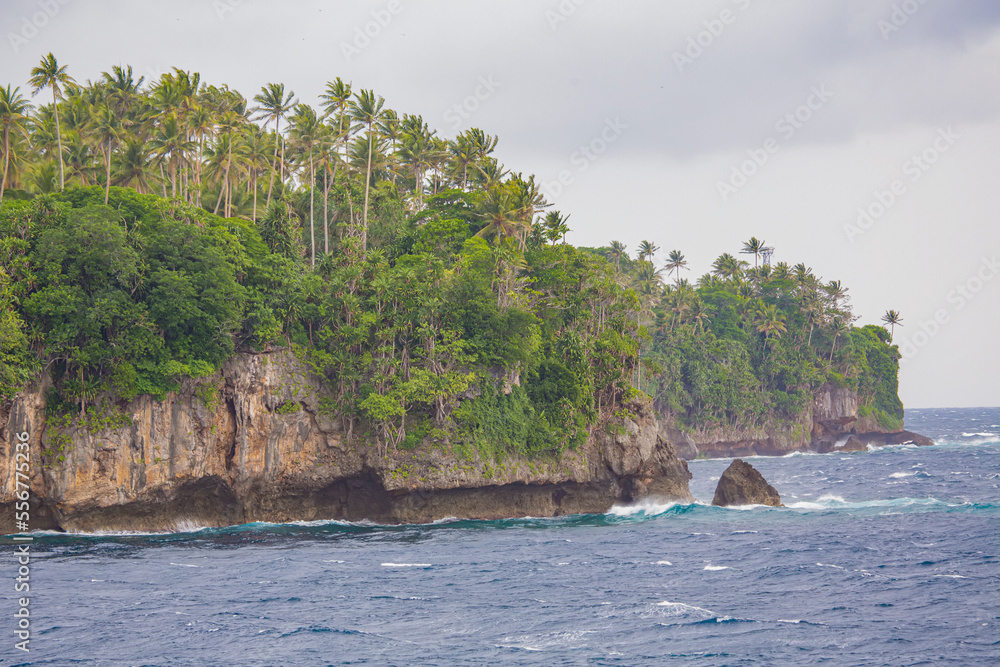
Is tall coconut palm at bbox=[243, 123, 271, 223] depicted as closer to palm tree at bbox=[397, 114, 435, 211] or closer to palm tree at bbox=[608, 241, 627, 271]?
palm tree at bbox=[397, 114, 435, 211]

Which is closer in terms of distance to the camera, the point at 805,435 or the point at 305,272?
the point at 305,272

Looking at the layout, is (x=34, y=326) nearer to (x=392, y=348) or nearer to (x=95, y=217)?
(x=95, y=217)

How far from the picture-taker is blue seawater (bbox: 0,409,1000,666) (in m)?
25.4

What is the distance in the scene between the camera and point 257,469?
4812cm

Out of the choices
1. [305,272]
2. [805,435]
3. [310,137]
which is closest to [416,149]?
[310,137]

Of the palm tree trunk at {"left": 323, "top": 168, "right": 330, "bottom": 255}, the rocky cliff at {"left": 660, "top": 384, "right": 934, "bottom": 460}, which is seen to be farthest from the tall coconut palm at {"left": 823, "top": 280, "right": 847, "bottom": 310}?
the palm tree trunk at {"left": 323, "top": 168, "right": 330, "bottom": 255}

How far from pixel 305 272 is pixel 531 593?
2998 cm

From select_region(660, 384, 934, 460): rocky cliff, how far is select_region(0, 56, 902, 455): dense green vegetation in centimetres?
4583

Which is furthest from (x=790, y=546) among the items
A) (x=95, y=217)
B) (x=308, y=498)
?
(x=95, y=217)

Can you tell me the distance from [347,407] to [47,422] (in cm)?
1629

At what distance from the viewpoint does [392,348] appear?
A: 51.2 meters

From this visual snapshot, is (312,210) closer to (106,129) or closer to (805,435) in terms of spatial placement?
(106,129)

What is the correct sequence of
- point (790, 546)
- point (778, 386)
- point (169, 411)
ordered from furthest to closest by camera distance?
point (778, 386) < point (169, 411) < point (790, 546)

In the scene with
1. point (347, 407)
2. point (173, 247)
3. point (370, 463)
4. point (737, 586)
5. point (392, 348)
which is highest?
point (173, 247)
